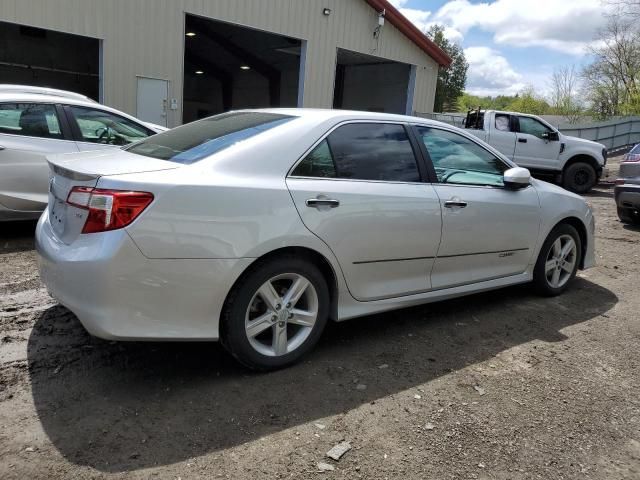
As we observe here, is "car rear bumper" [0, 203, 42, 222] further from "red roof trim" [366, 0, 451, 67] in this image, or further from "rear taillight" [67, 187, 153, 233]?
"red roof trim" [366, 0, 451, 67]

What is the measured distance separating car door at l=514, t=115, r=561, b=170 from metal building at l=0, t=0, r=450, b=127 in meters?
5.10

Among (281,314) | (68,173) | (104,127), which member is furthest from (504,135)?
(68,173)

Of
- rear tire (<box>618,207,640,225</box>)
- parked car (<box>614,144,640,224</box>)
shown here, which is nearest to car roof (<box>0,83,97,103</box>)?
parked car (<box>614,144,640,224</box>)

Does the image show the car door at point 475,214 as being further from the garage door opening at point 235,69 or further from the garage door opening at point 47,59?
the garage door opening at point 47,59

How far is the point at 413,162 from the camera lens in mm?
3891

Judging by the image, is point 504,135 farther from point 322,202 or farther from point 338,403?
point 338,403

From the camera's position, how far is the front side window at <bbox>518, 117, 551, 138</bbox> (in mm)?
13578

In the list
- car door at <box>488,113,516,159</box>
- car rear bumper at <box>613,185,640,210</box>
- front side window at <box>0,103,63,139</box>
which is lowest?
car rear bumper at <box>613,185,640,210</box>

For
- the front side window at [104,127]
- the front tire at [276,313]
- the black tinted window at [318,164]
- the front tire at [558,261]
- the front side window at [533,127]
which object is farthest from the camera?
the front side window at [533,127]

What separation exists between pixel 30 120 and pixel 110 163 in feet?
11.5

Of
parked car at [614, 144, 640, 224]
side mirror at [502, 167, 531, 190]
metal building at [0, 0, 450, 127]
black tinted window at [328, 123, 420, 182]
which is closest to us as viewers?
black tinted window at [328, 123, 420, 182]

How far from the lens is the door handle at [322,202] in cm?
319


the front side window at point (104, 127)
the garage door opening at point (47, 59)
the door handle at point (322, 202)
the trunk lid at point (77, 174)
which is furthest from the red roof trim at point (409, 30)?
the trunk lid at point (77, 174)

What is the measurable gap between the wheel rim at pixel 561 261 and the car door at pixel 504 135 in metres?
8.89
